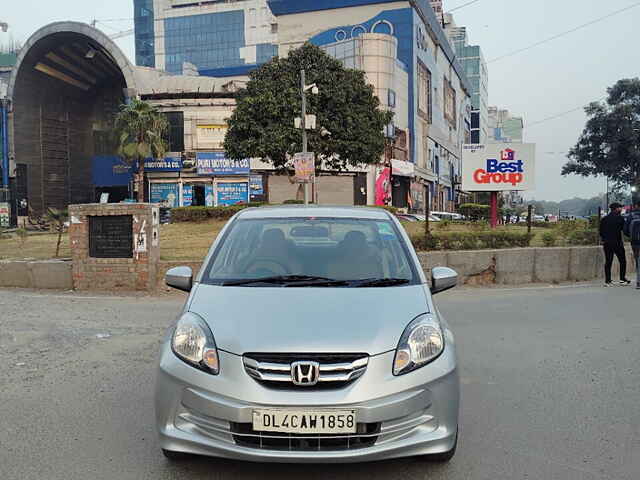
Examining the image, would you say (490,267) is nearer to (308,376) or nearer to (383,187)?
(308,376)

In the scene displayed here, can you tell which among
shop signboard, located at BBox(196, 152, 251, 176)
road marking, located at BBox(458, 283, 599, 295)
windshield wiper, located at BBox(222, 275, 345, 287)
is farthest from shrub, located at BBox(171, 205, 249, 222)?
windshield wiper, located at BBox(222, 275, 345, 287)

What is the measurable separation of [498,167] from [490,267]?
7.51m

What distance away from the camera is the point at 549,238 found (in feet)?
47.3

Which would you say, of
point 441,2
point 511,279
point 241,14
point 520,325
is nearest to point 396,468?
point 520,325

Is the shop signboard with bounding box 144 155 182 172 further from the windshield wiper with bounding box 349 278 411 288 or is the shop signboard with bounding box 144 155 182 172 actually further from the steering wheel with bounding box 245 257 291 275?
the windshield wiper with bounding box 349 278 411 288

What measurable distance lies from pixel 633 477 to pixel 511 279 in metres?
10.2

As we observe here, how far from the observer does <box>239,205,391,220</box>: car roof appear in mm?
4824

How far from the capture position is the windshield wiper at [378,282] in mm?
3996

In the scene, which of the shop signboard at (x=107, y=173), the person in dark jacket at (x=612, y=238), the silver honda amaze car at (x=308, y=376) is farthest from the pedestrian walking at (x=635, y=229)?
the shop signboard at (x=107, y=173)

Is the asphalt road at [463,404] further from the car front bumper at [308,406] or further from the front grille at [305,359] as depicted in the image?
the front grille at [305,359]

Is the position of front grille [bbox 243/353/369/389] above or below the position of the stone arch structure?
below

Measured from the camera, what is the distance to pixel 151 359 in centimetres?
637

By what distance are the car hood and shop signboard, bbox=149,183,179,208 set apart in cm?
4640

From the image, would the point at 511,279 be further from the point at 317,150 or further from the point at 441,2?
the point at 441,2
